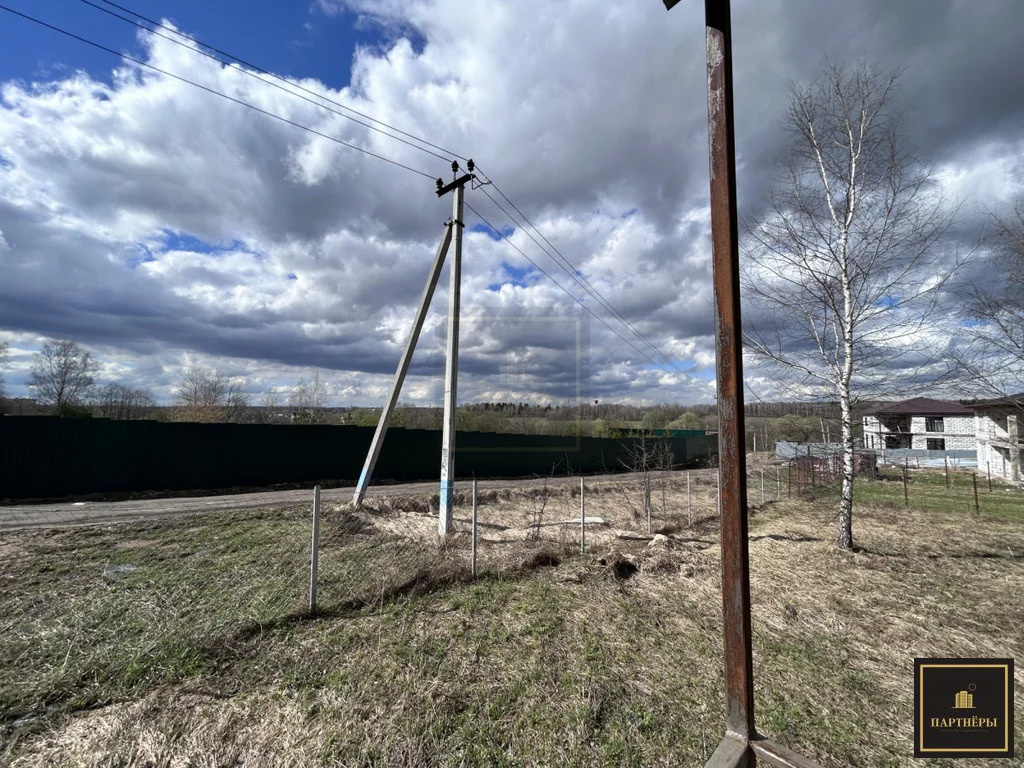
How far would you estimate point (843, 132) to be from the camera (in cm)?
795

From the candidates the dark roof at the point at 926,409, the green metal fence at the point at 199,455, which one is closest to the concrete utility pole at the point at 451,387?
the green metal fence at the point at 199,455

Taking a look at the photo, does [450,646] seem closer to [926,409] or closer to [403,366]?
[403,366]

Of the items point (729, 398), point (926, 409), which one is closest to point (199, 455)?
point (729, 398)

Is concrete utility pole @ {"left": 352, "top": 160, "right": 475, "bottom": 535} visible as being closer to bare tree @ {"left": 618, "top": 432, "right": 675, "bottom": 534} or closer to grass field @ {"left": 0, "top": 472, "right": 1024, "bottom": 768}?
grass field @ {"left": 0, "top": 472, "right": 1024, "bottom": 768}

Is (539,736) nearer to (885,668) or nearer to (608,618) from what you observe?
(608,618)

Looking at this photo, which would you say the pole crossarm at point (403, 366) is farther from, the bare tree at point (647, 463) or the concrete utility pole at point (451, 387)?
the bare tree at point (647, 463)

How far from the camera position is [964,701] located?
2611 millimetres

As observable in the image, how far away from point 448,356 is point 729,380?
6.70 m

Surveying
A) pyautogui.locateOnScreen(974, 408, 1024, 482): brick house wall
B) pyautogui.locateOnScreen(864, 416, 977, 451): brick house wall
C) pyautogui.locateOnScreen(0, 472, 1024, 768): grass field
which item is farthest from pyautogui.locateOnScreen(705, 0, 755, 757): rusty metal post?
pyautogui.locateOnScreen(864, 416, 977, 451): brick house wall

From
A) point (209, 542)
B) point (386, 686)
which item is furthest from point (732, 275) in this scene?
point (209, 542)

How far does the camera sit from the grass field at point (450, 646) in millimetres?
2785

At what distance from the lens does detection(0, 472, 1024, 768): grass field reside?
2.79m

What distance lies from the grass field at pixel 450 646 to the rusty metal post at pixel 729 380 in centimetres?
110

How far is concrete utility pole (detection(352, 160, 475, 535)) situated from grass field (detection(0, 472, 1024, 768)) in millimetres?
1142
